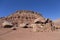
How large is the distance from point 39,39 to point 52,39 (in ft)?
2.21

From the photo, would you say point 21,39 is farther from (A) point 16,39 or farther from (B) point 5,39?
(B) point 5,39

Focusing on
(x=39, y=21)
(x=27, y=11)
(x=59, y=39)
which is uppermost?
(x=27, y=11)

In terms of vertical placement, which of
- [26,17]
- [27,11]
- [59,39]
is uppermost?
[27,11]

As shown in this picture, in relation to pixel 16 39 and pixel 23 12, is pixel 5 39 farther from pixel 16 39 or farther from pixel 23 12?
pixel 23 12

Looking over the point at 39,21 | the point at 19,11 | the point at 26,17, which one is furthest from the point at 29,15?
the point at 39,21

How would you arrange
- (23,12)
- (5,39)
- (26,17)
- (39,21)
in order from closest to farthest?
(5,39) → (39,21) → (26,17) → (23,12)

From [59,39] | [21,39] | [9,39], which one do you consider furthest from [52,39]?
[9,39]

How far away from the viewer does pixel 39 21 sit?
1652cm

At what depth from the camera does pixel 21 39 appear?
18.5 ft

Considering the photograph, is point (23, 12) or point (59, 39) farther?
point (23, 12)

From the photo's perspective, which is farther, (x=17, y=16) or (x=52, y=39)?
(x=17, y=16)

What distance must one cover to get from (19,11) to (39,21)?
30464mm

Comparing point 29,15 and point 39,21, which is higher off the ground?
point 29,15

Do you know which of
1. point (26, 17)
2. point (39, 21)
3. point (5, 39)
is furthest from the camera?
point (26, 17)
